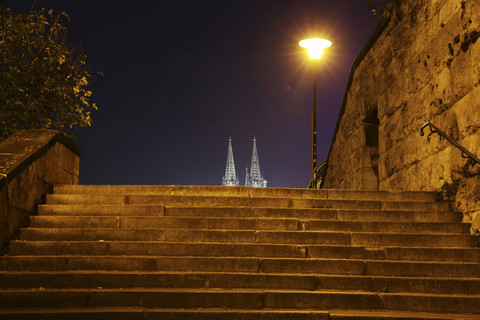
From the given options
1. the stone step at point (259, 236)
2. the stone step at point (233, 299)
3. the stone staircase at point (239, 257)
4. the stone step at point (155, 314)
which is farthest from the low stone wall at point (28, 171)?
the stone step at point (155, 314)

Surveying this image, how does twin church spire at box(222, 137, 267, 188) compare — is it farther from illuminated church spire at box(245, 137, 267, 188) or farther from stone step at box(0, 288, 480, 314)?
stone step at box(0, 288, 480, 314)

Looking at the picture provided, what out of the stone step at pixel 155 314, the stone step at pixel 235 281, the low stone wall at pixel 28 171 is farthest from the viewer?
the low stone wall at pixel 28 171

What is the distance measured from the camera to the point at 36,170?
696 centimetres

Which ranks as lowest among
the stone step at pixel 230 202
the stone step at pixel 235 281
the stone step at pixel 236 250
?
the stone step at pixel 235 281

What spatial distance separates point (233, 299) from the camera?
5.07m

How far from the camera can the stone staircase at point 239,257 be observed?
504 centimetres

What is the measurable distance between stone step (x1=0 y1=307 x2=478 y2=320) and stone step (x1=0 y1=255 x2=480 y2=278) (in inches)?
30.3

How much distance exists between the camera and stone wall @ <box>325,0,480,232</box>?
695cm

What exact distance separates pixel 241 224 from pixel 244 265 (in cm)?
91

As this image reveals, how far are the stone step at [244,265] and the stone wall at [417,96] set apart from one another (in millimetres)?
1424

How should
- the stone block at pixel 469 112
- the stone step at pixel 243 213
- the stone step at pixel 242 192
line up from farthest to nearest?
the stone step at pixel 242 192 < the stone step at pixel 243 213 < the stone block at pixel 469 112

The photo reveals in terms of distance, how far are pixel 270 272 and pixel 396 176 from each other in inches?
193

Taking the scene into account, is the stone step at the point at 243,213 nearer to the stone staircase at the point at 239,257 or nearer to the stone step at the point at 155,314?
the stone staircase at the point at 239,257

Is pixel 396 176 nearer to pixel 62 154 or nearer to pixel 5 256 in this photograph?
pixel 62 154
